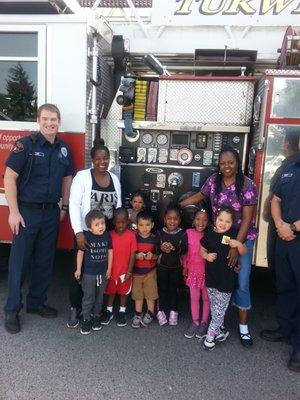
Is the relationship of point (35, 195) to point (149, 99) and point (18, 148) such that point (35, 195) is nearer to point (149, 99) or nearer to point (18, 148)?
point (18, 148)

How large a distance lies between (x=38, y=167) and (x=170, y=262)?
132 cm

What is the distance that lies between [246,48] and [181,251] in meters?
1.99

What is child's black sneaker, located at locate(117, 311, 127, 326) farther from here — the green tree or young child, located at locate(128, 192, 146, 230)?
the green tree

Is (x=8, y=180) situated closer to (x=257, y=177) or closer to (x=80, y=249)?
(x=80, y=249)

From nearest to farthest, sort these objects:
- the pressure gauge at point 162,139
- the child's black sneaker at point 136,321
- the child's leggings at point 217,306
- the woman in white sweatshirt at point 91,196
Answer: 1. the child's leggings at point 217,306
2. the woman in white sweatshirt at point 91,196
3. the child's black sneaker at point 136,321
4. the pressure gauge at point 162,139

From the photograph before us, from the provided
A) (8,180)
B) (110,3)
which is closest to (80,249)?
(8,180)

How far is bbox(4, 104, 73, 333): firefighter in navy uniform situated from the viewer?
3242 mm

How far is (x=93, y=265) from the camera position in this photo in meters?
3.32

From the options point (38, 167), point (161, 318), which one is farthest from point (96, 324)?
point (38, 167)

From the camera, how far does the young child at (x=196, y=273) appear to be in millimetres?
3367

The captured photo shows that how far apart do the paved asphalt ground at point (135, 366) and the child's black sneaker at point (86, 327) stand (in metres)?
0.04

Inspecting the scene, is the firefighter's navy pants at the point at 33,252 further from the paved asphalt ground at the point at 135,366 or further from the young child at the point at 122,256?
the young child at the point at 122,256

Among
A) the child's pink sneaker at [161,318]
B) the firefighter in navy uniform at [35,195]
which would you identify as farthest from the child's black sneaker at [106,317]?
the firefighter in navy uniform at [35,195]

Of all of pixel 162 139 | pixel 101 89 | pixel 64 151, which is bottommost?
pixel 64 151
